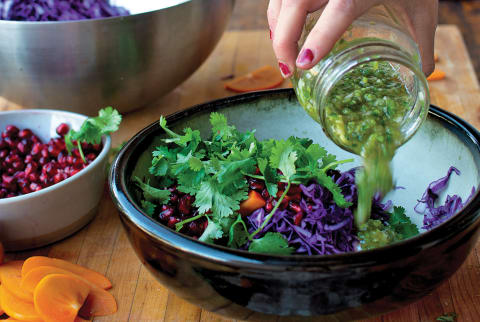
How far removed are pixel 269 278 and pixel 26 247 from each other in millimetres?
804

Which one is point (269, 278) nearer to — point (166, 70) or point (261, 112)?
point (261, 112)

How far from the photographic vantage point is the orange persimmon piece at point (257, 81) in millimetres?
2227

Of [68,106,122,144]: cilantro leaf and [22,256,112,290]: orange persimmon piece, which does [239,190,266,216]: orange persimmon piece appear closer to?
[22,256,112,290]: orange persimmon piece

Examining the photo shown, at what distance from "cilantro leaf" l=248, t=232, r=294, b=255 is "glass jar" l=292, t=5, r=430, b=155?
0.24m

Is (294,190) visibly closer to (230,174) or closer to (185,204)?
(230,174)

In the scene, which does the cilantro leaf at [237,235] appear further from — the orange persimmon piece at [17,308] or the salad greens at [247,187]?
the orange persimmon piece at [17,308]

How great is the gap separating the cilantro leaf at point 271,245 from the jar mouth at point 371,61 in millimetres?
243

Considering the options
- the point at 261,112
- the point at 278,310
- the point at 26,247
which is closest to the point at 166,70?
the point at 261,112

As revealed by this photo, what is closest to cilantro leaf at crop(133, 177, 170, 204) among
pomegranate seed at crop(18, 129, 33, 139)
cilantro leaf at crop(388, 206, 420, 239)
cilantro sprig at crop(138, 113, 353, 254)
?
cilantro sprig at crop(138, 113, 353, 254)

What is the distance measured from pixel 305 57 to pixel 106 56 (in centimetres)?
95

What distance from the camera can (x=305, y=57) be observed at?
1.04m

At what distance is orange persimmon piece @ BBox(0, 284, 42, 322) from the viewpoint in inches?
47.9

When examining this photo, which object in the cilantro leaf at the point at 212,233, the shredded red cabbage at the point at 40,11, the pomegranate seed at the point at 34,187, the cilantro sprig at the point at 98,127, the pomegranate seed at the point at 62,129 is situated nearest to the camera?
the cilantro leaf at the point at 212,233

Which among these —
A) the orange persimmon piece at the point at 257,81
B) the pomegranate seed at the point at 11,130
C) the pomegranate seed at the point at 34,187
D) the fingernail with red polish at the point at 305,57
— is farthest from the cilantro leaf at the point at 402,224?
the pomegranate seed at the point at 11,130
